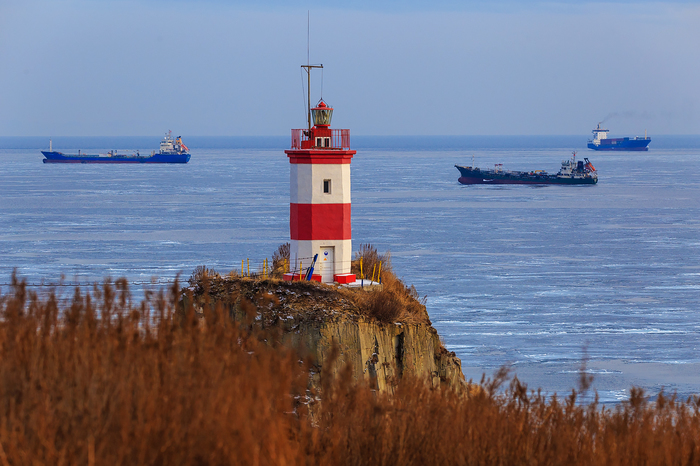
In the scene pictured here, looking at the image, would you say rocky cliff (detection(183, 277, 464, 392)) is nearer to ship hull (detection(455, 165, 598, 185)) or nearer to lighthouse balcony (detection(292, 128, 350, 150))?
lighthouse balcony (detection(292, 128, 350, 150))

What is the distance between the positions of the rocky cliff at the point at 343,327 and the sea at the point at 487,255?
2.57 metres

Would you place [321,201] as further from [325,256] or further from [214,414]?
[214,414]

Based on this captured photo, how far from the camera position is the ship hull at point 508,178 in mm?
101931

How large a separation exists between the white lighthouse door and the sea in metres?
4.65

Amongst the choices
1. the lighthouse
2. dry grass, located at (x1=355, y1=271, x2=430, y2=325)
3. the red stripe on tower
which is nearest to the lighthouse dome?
the lighthouse

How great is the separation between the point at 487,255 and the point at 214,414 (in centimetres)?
3741

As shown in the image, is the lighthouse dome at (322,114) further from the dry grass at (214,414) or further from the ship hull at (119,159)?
the ship hull at (119,159)

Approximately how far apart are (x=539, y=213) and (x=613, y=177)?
5083 centimetres

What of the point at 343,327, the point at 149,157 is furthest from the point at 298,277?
the point at 149,157

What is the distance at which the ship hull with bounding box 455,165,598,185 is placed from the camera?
102 m

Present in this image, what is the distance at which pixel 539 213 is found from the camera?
66.9m

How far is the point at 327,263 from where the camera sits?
55.0ft

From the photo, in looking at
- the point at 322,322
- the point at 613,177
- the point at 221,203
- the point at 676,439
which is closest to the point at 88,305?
the point at 676,439

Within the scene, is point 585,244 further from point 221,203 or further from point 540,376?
point 221,203
